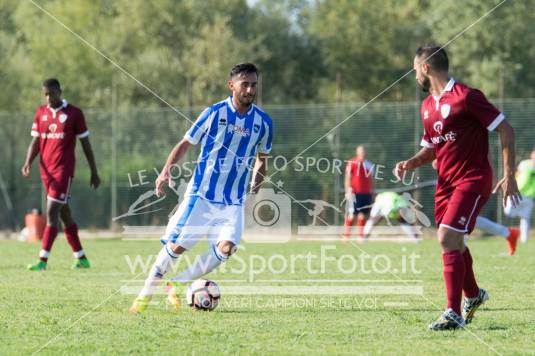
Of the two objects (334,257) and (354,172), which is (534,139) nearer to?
(354,172)

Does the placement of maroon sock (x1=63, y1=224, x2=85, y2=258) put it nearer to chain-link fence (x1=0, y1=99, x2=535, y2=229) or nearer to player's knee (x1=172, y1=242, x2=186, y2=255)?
player's knee (x1=172, y1=242, x2=186, y2=255)

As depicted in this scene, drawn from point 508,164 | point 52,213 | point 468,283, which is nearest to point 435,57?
point 508,164

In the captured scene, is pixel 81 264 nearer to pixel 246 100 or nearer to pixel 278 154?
pixel 246 100

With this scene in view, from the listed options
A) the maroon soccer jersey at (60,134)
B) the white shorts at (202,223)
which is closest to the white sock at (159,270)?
the white shorts at (202,223)

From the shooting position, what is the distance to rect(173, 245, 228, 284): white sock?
777 centimetres

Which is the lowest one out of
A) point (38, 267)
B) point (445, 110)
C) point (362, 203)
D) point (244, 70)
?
point (38, 267)

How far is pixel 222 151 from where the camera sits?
25.5ft

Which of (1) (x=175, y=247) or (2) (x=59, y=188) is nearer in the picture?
(1) (x=175, y=247)

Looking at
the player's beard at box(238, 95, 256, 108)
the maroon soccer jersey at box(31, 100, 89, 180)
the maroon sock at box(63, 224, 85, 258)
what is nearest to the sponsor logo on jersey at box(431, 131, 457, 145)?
the player's beard at box(238, 95, 256, 108)

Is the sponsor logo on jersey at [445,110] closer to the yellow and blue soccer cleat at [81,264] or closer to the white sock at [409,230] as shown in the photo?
the yellow and blue soccer cleat at [81,264]

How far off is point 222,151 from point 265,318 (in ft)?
4.98

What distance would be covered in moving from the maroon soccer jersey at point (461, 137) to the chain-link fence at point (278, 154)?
1455 centimetres

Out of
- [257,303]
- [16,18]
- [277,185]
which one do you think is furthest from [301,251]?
[16,18]

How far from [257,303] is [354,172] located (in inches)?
467
